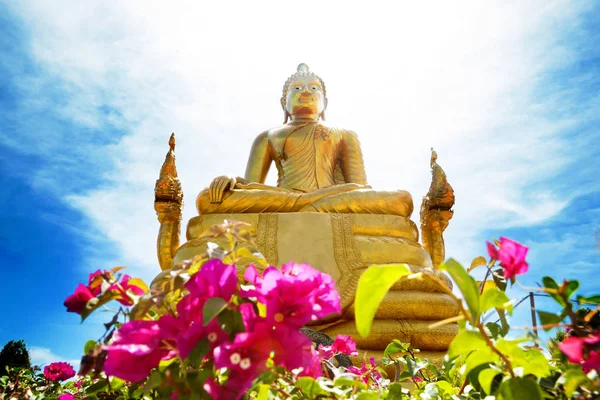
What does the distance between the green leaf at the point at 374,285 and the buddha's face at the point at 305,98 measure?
694 centimetres

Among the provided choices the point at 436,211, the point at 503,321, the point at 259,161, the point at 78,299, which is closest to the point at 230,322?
the point at 78,299

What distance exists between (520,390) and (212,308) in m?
0.48

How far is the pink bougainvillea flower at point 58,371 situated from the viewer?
7.36 feet

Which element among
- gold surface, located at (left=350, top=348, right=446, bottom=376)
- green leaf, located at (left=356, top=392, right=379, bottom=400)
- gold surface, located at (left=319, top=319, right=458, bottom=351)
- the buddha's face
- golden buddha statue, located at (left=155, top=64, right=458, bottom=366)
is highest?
the buddha's face

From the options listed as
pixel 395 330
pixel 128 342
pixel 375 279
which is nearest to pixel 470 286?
pixel 375 279

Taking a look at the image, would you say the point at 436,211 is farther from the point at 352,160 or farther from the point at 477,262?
the point at 477,262

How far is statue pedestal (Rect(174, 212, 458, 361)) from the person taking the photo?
4491 mm

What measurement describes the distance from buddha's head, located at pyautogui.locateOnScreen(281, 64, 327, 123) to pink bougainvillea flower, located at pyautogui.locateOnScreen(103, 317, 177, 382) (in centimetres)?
690

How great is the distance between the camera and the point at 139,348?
2.64ft

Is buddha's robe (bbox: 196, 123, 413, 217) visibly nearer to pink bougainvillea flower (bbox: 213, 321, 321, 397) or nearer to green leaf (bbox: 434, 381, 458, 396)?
green leaf (bbox: 434, 381, 458, 396)

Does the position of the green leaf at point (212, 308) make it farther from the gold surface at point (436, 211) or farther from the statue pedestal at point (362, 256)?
the gold surface at point (436, 211)

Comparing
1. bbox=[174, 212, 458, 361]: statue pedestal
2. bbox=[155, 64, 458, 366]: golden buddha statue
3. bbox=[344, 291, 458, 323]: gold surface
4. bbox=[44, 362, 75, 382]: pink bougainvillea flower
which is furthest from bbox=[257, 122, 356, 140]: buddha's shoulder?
bbox=[44, 362, 75, 382]: pink bougainvillea flower

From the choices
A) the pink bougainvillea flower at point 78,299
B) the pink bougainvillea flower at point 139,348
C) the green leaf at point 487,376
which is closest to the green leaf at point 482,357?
the green leaf at point 487,376

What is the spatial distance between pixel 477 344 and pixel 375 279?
0.24 meters
